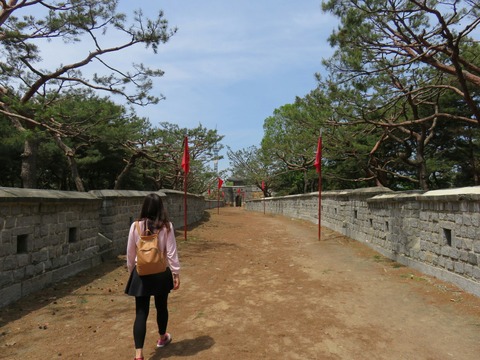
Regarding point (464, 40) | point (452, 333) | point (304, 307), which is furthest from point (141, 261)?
point (464, 40)

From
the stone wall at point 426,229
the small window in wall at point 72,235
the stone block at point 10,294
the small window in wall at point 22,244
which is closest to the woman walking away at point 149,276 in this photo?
the stone block at point 10,294

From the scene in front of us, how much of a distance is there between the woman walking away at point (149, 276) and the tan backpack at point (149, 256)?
0.07 metres

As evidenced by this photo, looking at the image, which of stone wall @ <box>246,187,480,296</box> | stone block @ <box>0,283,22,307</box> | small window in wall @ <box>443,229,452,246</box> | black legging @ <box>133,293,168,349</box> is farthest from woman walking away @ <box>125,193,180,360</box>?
small window in wall @ <box>443,229,452,246</box>

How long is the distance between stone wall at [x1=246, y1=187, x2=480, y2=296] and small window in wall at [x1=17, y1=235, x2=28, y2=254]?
20.2ft

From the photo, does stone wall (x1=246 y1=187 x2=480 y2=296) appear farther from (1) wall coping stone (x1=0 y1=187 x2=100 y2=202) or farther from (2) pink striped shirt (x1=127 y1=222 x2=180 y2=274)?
(1) wall coping stone (x1=0 y1=187 x2=100 y2=202)

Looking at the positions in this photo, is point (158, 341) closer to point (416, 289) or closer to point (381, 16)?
point (416, 289)

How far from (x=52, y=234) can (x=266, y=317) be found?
144 inches

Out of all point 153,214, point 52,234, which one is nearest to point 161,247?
point 153,214

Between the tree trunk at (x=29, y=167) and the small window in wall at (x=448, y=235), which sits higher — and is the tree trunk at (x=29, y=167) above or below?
above

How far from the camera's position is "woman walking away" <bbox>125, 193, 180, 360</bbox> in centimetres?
327

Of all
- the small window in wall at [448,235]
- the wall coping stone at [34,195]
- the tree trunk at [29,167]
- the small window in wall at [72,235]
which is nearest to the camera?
the wall coping stone at [34,195]

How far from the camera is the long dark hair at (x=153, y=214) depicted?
11.2 feet

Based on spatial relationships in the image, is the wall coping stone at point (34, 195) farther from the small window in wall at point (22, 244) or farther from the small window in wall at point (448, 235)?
the small window in wall at point (448, 235)

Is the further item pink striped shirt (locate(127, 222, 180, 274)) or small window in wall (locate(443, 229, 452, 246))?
small window in wall (locate(443, 229, 452, 246))
